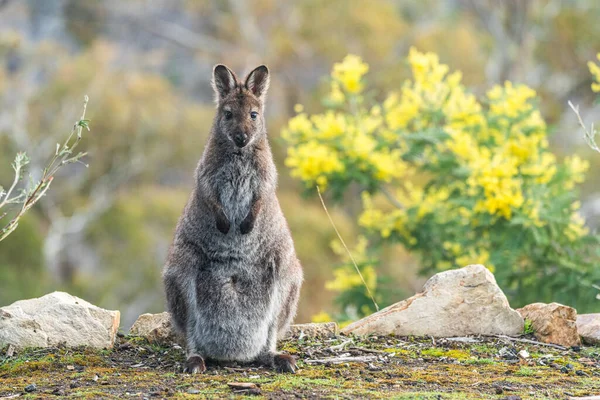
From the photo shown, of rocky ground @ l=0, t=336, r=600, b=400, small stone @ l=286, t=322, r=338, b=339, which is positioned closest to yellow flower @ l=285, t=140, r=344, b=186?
small stone @ l=286, t=322, r=338, b=339

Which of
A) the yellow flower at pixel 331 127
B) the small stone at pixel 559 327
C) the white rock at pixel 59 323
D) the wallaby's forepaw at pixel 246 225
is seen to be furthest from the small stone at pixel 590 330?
the yellow flower at pixel 331 127

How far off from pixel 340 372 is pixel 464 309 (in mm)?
1278

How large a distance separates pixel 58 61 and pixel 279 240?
24356 millimetres

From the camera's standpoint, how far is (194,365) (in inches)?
201

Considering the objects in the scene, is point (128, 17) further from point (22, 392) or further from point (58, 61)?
point (22, 392)

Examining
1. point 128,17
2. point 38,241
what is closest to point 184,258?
point 38,241

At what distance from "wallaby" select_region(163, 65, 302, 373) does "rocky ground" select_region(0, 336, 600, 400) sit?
0.59ft

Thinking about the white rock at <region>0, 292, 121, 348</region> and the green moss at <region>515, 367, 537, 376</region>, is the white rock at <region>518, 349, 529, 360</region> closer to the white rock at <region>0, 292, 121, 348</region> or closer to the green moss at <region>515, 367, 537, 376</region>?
the green moss at <region>515, 367, 537, 376</region>

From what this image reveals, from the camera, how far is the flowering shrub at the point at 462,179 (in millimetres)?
7367

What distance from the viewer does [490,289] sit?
Result: 5922 millimetres

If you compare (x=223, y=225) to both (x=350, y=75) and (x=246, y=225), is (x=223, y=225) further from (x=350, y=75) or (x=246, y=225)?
(x=350, y=75)

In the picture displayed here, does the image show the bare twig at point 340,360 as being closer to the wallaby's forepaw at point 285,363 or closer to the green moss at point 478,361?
the wallaby's forepaw at point 285,363

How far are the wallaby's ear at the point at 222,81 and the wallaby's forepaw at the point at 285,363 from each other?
1.60 meters

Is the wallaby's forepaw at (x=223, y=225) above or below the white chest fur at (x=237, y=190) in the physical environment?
below
